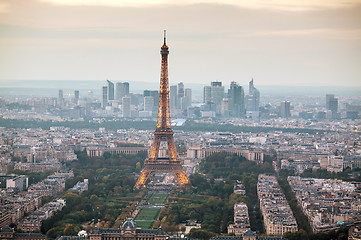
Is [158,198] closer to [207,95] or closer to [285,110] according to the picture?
[285,110]

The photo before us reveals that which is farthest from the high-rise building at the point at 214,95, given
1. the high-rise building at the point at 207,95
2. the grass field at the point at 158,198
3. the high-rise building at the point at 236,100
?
the grass field at the point at 158,198

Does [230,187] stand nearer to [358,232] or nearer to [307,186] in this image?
[307,186]

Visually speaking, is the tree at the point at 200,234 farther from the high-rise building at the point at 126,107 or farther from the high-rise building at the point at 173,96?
the high-rise building at the point at 173,96

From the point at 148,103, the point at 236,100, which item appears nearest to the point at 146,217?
the point at 148,103

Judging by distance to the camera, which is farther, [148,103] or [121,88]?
[121,88]

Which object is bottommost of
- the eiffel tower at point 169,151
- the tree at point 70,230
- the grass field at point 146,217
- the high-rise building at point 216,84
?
the grass field at point 146,217

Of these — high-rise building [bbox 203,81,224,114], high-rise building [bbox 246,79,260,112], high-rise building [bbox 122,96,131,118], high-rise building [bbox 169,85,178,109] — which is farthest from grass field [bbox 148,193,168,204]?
high-rise building [bbox 246,79,260,112]

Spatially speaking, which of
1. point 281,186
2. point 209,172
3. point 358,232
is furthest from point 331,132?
point 358,232
